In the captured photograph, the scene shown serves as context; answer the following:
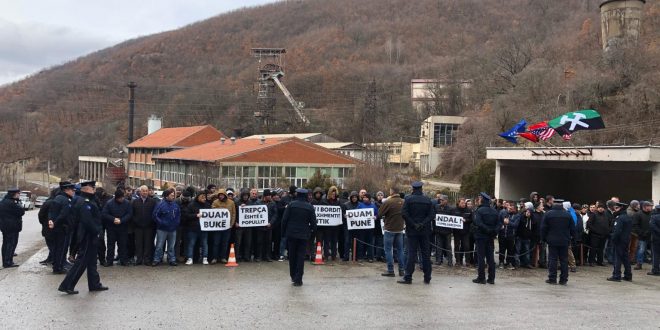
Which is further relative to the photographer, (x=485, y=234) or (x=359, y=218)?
(x=359, y=218)

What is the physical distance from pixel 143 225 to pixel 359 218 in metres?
5.25

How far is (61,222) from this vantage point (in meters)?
12.6

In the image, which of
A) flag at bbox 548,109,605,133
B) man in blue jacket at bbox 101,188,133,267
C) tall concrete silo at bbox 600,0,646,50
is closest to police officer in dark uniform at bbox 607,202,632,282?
man in blue jacket at bbox 101,188,133,267

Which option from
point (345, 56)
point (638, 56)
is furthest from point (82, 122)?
point (638, 56)

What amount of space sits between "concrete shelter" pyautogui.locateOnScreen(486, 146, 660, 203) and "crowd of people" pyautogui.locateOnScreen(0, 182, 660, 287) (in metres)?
6.88

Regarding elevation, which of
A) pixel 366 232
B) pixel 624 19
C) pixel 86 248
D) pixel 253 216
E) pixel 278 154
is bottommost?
pixel 366 232

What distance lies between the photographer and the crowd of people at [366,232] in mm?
13000

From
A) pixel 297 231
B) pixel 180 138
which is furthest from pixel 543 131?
pixel 180 138

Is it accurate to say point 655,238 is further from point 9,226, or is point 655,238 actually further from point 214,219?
point 9,226

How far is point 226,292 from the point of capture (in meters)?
11.4

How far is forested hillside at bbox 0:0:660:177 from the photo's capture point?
49.9 meters

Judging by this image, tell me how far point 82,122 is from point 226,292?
5825 inches

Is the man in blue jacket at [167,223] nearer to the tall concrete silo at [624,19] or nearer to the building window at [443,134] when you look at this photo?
the tall concrete silo at [624,19]

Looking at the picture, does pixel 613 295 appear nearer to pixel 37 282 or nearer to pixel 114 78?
pixel 37 282
